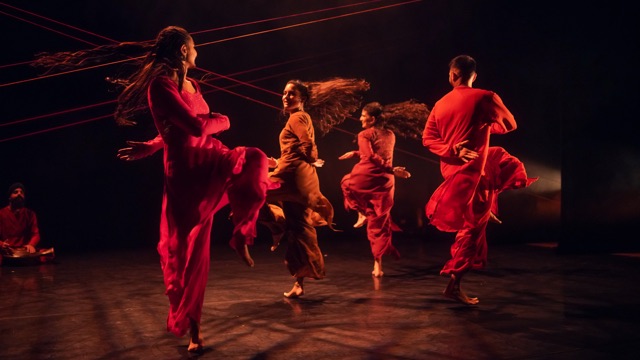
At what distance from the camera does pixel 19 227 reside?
754cm

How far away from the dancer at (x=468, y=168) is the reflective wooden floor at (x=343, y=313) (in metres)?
0.43

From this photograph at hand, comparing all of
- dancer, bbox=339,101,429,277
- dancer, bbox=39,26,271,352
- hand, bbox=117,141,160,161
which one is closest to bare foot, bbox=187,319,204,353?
dancer, bbox=39,26,271,352

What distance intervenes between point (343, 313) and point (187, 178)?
1.57 metres

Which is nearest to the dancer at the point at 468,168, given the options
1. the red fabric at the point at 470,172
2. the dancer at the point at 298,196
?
the red fabric at the point at 470,172

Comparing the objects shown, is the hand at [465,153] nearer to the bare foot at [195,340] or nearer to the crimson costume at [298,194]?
the crimson costume at [298,194]

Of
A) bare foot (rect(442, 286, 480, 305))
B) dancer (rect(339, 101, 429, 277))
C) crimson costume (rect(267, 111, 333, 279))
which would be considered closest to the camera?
bare foot (rect(442, 286, 480, 305))

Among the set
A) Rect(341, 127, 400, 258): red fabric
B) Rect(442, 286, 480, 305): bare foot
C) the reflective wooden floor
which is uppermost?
Rect(341, 127, 400, 258): red fabric

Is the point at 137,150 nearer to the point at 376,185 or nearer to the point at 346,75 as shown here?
the point at 376,185

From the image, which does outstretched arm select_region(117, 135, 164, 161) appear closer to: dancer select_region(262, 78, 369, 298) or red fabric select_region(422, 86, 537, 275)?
dancer select_region(262, 78, 369, 298)

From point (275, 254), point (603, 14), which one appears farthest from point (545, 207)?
point (275, 254)

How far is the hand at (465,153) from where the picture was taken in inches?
158

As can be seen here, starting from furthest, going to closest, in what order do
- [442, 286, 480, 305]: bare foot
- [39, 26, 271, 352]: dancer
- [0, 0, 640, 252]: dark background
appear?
1. [0, 0, 640, 252]: dark background
2. [442, 286, 480, 305]: bare foot
3. [39, 26, 271, 352]: dancer

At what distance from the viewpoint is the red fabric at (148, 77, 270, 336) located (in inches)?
123

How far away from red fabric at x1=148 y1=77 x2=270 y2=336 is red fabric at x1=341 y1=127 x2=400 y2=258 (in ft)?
9.34
